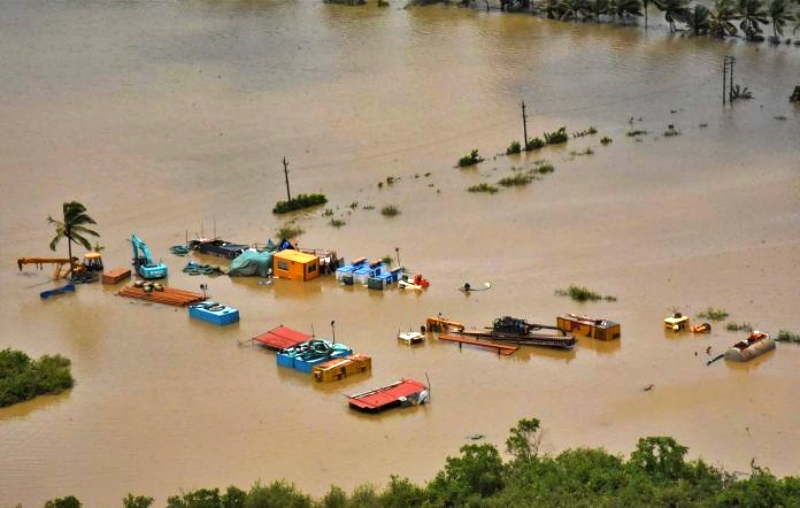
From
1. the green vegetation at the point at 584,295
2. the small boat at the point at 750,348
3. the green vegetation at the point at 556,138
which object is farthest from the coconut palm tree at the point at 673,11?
the small boat at the point at 750,348

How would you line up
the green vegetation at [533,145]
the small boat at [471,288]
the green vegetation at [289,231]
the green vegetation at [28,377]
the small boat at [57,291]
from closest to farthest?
the green vegetation at [28,377], the small boat at [471,288], the small boat at [57,291], the green vegetation at [289,231], the green vegetation at [533,145]

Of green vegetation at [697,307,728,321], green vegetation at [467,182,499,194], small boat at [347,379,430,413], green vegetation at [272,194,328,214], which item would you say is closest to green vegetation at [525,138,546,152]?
green vegetation at [467,182,499,194]

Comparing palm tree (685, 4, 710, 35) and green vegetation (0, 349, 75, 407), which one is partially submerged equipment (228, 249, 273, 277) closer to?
green vegetation (0, 349, 75, 407)

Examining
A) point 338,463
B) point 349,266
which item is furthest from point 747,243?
point 338,463

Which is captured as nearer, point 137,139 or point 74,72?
point 137,139

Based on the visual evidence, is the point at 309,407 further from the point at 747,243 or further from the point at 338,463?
the point at 747,243

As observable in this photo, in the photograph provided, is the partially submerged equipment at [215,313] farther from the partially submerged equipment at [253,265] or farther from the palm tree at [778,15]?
→ the palm tree at [778,15]
